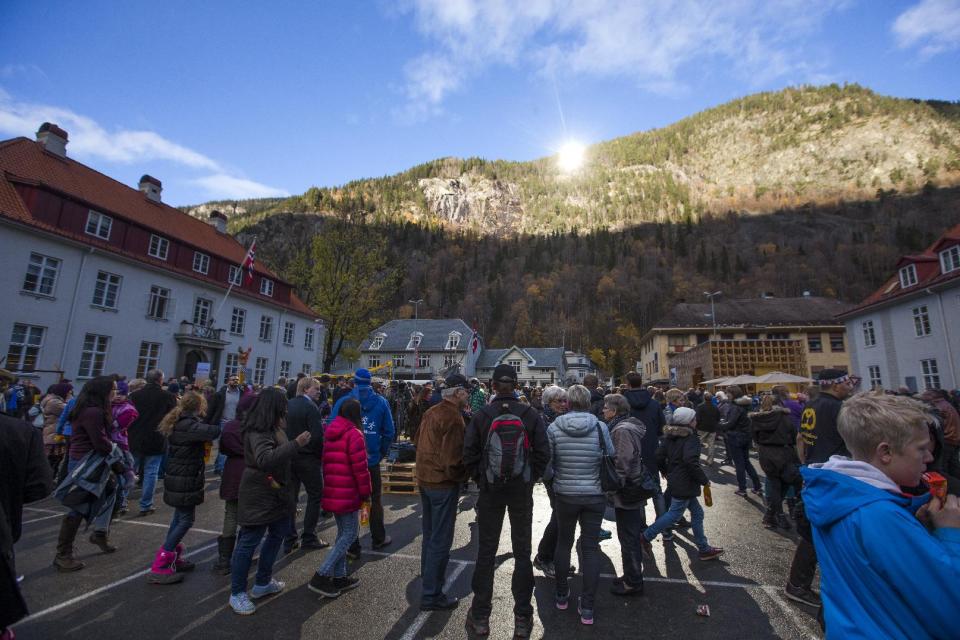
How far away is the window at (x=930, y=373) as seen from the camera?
2209 cm

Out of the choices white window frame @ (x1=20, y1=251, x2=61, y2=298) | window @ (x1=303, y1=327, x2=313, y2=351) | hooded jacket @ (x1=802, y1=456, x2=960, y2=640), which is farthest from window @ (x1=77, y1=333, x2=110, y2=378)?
hooded jacket @ (x1=802, y1=456, x2=960, y2=640)

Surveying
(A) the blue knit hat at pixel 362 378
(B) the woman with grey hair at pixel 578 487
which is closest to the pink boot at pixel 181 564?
(A) the blue knit hat at pixel 362 378

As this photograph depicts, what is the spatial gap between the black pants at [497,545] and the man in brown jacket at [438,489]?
15.5 inches

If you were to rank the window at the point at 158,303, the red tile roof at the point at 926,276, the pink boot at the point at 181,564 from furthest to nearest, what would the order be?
1. the window at the point at 158,303
2. the red tile roof at the point at 926,276
3. the pink boot at the point at 181,564

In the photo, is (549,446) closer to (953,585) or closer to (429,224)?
(953,585)

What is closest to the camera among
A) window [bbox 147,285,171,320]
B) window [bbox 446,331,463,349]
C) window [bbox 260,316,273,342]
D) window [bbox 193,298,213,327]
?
window [bbox 147,285,171,320]

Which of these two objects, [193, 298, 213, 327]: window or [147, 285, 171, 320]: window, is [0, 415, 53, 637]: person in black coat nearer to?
[147, 285, 171, 320]: window

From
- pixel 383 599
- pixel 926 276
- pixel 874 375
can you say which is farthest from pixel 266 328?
pixel 874 375

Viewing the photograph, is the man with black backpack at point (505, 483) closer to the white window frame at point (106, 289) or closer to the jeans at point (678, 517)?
the jeans at point (678, 517)

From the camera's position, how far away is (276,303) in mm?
29938

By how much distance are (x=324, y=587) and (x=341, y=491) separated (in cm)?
99

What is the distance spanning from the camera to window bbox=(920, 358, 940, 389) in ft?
72.5

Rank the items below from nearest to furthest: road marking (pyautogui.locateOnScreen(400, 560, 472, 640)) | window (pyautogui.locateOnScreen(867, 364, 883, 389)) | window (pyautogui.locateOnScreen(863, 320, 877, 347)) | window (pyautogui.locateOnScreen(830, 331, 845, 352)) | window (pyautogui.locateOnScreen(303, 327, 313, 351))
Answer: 1. road marking (pyautogui.locateOnScreen(400, 560, 472, 640))
2. window (pyautogui.locateOnScreen(867, 364, 883, 389))
3. window (pyautogui.locateOnScreen(863, 320, 877, 347))
4. window (pyautogui.locateOnScreen(303, 327, 313, 351))
5. window (pyautogui.locateOnScreen(830, 331, 845, 352))

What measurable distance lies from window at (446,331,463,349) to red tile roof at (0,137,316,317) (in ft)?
94.5
